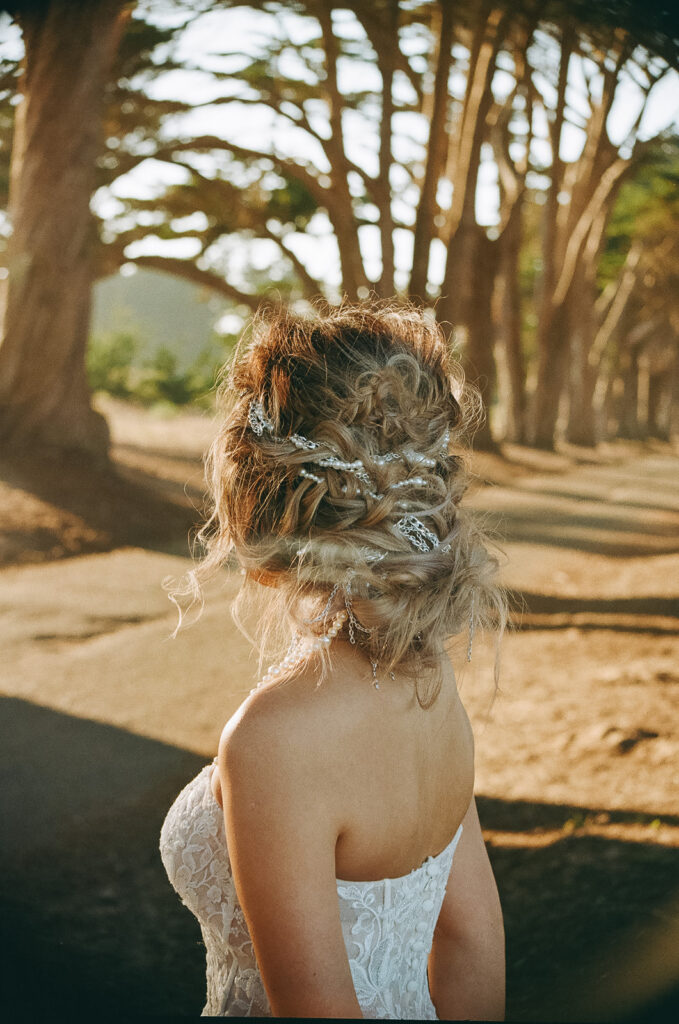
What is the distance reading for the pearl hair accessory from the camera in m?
1.00

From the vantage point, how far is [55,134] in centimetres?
452

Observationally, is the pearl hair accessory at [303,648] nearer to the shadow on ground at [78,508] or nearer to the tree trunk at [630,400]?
the tree trunk at [630,400]

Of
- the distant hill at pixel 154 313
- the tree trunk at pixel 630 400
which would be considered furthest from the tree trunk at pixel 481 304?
the tree trunk at pixel 630 400

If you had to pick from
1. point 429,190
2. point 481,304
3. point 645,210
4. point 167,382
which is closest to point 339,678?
point 645,210

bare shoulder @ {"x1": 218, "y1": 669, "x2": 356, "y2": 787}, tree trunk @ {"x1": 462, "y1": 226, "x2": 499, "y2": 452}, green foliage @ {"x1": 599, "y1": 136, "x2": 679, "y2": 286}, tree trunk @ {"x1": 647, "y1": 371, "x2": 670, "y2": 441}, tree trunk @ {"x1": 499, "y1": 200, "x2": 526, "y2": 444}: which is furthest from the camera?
tree trunk @ {"x1": 462, "y1": 226, "x2": 499, "y2": 452}

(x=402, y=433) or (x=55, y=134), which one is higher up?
(x=55, y=134)

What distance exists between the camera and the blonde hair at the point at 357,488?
102cm

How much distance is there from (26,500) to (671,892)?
3.93m

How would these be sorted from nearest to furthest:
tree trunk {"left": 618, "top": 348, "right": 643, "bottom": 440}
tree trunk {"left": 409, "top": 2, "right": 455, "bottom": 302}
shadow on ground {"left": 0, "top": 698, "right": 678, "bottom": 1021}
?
1. shadow on ground {"left": 0, "top": 698, "right": 678, "bottom": 1021}
2. tree trunk {"left": 618, "top": 348, "right": 643, "bottom": 440}
3. tree trunk {"left": 409, "top": 2, "right": 455, "bottom": 302}

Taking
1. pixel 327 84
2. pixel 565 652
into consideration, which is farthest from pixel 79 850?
pixel 327 84

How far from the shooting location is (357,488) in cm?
101

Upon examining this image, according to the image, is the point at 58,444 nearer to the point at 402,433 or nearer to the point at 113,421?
the point at 113,421

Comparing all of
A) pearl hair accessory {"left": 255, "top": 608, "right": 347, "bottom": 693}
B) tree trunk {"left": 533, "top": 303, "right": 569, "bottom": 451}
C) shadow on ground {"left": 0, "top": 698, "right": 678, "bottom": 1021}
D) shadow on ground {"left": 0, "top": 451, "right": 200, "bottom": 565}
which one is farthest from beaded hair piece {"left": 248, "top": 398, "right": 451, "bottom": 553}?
shadow on ground {"left": 0, "top": 451, "right": 200, "bottom": 565}

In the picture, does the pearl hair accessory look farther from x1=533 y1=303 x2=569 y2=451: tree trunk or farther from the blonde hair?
x1=533 y1=303 x2=569 y2=451: tree trunk
